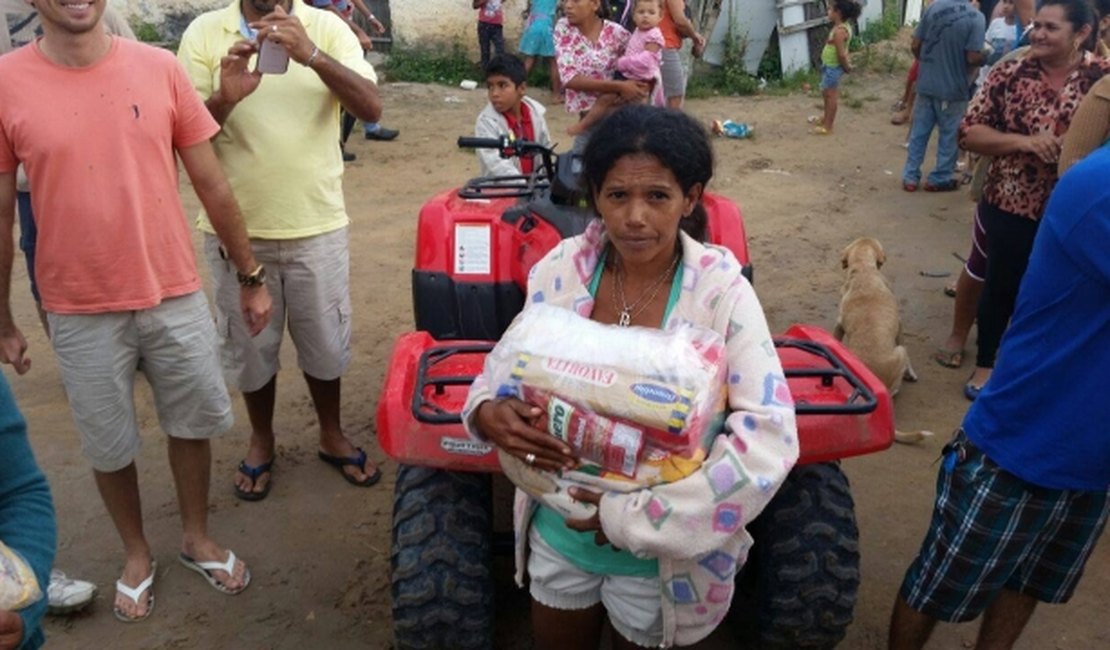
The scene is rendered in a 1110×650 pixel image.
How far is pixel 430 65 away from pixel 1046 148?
31.3ft

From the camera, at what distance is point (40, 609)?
68.9 inches

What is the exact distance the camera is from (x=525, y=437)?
205 centimetres

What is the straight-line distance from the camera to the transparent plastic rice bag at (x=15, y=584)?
5.36 feet

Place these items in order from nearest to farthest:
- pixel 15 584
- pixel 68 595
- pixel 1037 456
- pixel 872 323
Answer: pixel 15 584 → pixel 1037 456 → pixel 68 595 → pixel 872 323

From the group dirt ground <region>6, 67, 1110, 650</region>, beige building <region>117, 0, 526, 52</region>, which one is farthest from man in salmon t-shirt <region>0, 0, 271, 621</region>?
beige building <region>117, 0, 526, 52</region>

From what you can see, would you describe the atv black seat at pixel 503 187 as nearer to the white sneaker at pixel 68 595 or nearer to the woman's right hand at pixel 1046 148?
the white sneaker at pixel 68 595

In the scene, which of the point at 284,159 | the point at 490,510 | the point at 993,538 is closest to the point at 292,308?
the point at 284,159

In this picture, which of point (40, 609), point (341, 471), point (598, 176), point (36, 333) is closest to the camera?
point (40, 609)

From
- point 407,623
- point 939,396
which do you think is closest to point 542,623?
point 407,623

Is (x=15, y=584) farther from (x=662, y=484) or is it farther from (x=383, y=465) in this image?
(x=383, y=465)

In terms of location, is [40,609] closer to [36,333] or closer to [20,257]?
[36,333]

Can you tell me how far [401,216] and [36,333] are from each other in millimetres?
2923

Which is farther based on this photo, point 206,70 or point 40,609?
point 206,70

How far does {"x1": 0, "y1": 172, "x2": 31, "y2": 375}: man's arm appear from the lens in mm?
3043
